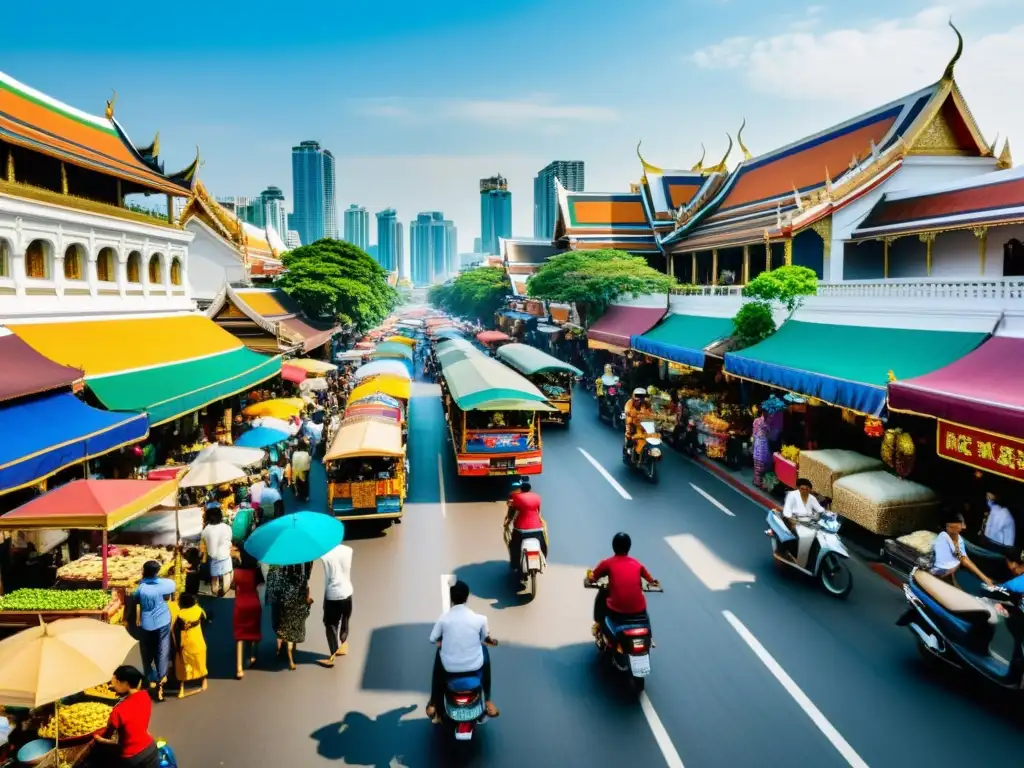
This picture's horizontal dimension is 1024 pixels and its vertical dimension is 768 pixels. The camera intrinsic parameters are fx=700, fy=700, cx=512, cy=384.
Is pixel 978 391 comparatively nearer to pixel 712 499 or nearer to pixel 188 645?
pixel 712 499

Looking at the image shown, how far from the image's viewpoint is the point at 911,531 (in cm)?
1068

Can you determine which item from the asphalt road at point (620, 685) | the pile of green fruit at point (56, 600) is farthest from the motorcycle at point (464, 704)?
the pile of green fruit at point (56, 600)

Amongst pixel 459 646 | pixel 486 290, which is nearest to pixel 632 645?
pixel 459 646

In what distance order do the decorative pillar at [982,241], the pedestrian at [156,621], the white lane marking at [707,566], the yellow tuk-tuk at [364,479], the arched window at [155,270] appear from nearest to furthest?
the pedestrian at [156,621], the white lane marking at [707,566], the yellow tuk-tuk at [364,479], the decorative pillar at [982,241], the arched window at [155,270]

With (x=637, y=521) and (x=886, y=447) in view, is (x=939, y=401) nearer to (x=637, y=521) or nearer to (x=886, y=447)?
(x=886, y=447)

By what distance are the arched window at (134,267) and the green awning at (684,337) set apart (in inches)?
598

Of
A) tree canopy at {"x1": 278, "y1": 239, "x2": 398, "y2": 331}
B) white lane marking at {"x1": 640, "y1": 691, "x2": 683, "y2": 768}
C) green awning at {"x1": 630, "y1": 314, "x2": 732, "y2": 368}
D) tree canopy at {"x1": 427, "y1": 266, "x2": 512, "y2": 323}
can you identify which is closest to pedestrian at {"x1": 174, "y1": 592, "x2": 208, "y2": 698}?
white lane marking at {"x1": 640, "y1": 691, "x2": 683, "y2": 768}

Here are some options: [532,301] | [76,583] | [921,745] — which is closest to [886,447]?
[921,745]

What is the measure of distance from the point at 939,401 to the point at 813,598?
3.59 meters

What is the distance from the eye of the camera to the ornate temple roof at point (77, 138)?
13.5 m

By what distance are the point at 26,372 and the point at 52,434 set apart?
6.14 feet

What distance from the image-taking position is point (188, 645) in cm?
711

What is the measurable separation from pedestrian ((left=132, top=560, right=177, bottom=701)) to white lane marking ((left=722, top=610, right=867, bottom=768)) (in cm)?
621

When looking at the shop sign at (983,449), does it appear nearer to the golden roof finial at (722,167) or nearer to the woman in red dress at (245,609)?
the woman in red dress at (245,609)
